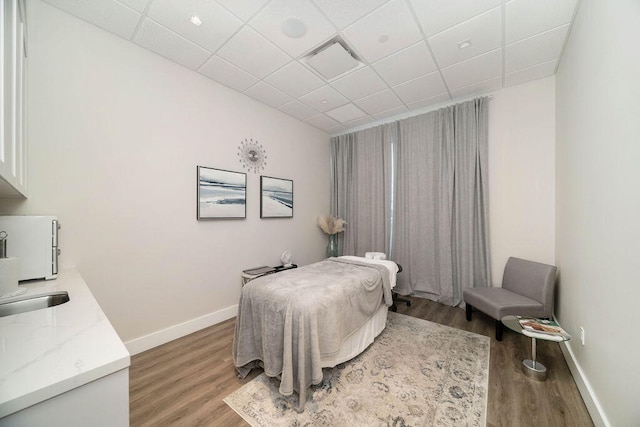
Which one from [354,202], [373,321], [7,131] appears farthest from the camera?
[354,202]

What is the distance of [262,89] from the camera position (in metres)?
2.95

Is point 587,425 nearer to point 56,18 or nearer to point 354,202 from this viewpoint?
point 354,202

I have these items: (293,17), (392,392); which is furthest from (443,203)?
(293,17)

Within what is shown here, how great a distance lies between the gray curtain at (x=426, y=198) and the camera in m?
3.12

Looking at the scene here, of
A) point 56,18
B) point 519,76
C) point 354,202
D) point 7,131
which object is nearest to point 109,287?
point 7,131

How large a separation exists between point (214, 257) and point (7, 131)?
1.93 m

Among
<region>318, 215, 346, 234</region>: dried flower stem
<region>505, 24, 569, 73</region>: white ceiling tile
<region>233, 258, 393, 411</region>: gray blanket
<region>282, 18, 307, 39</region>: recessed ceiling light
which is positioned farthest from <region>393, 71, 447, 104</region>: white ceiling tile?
<region>233, 258, 393, 411</region>: gray blanket

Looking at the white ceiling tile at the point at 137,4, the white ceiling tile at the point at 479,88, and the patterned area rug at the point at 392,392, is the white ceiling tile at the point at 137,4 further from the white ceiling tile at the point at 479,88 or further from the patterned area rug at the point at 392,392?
the white ceiling tile at the point at 479,88

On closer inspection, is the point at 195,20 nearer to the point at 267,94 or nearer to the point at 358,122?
the point at 267,94

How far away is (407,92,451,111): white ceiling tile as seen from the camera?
318cm

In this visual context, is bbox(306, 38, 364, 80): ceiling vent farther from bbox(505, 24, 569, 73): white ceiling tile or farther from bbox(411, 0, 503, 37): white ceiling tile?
bbox(505, 24, 569, 73): white ceiling tile

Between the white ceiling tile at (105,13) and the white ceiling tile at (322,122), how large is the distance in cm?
237

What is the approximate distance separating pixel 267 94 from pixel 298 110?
→ 600 mm

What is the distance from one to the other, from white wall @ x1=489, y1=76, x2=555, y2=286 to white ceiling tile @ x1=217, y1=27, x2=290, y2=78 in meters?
2.81
